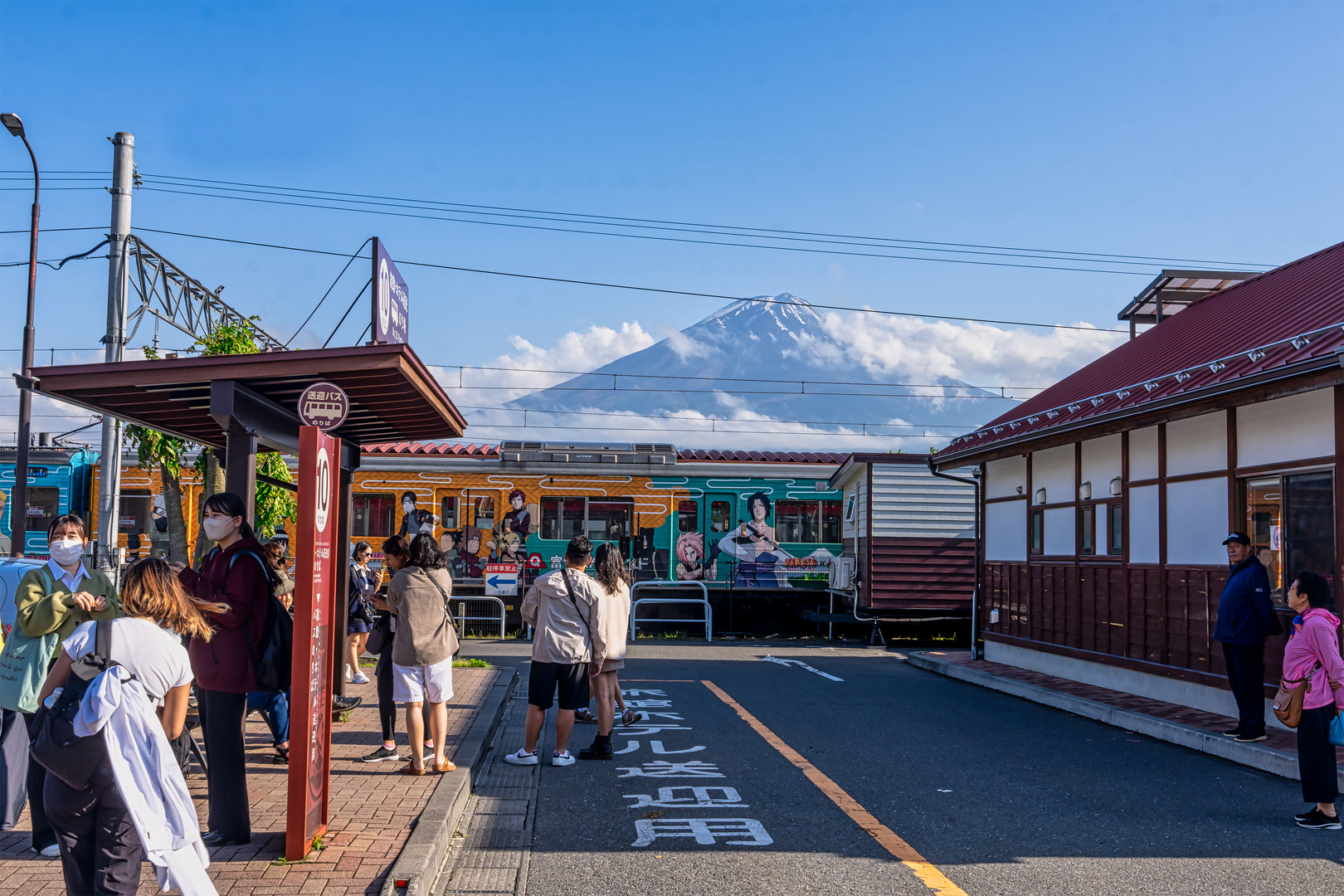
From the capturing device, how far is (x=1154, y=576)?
11.9 m

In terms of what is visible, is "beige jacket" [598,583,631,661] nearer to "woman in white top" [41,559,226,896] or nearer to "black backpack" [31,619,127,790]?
"woman in white top" [41,559,226,896]

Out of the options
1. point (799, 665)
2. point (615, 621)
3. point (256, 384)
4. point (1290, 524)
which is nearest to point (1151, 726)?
point (1290, 524)

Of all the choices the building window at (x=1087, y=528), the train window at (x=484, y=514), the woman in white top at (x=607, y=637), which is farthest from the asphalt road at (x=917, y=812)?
the train window at (x=484, y=514)

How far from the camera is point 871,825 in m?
6.38

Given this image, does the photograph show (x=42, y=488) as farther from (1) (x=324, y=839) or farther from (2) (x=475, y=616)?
(1) (x=324, y=839)

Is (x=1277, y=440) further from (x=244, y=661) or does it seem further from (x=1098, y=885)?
(x=244, y=661)

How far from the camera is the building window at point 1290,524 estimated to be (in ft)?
30.8

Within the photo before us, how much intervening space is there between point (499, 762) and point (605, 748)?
2.69 feet

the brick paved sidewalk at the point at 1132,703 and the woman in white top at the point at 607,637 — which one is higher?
the woman in white top at the point at 607,637

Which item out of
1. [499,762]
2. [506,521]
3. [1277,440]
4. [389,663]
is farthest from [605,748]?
[506,521]

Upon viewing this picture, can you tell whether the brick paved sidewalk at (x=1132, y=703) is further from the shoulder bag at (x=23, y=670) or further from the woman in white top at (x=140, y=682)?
the shoulder bag at (x=23, y=670)

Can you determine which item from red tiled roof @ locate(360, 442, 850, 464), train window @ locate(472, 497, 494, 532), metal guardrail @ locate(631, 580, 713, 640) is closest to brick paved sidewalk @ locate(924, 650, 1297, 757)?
metal guardrail @ locate(631, 580, 713, 640)

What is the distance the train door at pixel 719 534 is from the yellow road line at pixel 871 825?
12.6 meters

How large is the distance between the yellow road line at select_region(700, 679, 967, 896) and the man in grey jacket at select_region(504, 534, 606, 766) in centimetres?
178
